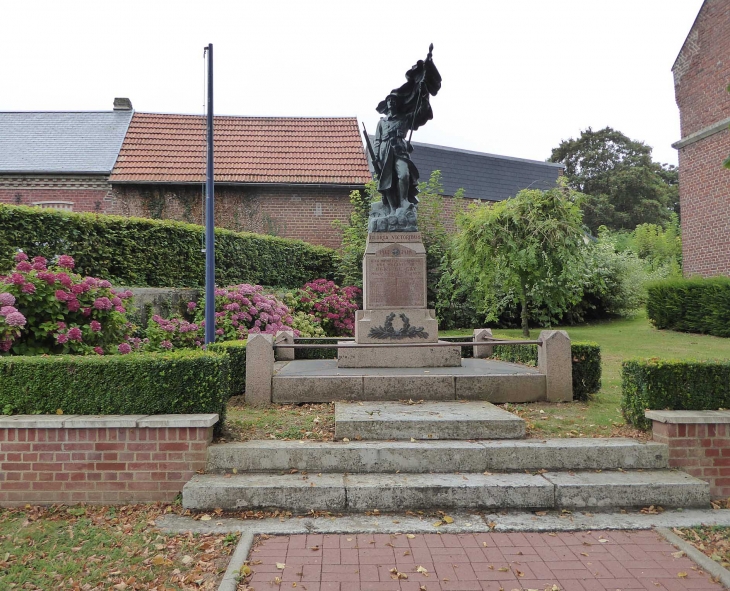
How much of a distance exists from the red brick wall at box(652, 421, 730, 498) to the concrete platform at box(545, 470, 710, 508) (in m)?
0.24

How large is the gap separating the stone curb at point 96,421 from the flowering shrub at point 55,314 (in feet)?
4.59

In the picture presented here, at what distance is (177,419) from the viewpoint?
443 centimetres

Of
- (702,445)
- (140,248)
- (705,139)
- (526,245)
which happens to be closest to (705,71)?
(705,139)

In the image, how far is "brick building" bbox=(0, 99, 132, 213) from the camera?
17125 mm

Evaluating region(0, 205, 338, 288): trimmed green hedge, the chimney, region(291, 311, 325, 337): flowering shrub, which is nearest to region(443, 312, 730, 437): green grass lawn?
region(291, 311, 325, 337): flowering shrub

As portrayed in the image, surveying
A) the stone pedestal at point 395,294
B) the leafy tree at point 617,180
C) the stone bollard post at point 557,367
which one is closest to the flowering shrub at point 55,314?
the stone pedestal at point 395,294

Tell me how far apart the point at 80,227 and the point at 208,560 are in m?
7.72

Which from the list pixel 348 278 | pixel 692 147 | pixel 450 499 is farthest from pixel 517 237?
pixel 450 499

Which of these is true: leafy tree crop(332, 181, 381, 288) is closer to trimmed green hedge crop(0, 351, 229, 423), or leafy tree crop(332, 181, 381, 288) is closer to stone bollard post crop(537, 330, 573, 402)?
stone bollard post crop(537, 330, 573, 402)

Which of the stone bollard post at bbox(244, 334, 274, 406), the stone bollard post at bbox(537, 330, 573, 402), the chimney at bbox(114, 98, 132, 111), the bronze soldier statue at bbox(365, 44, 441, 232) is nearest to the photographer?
the stone bollard post at bbox(244, 334, 274, 406)

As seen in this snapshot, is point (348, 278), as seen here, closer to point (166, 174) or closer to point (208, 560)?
point (166, 174)

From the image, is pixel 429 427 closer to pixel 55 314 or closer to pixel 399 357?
pixel 399 357

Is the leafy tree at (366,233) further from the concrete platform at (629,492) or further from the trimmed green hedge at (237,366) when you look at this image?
the concrete platform at (629,492)

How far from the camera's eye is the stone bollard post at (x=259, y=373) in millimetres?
6422
